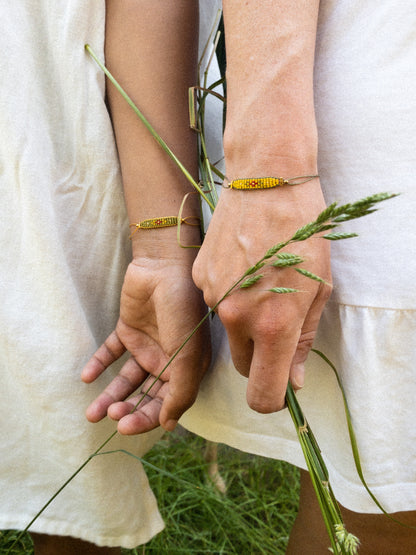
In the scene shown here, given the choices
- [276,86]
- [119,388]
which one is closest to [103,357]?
[119,388]

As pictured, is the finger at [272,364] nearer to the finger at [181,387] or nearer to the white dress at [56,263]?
the finger at [181,387]

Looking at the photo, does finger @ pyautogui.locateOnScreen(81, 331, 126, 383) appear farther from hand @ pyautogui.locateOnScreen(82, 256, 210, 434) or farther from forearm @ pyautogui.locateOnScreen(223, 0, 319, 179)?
forearm @ pyautogui.locateOnScreen(223, 0, 319, 179)

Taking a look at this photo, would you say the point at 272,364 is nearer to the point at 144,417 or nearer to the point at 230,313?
the point at 230,313

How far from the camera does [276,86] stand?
68 cm

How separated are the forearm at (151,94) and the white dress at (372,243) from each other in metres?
0.25

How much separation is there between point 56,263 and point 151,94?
331 mm

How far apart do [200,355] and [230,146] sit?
34 centimetres

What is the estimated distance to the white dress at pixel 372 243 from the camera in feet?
2.24

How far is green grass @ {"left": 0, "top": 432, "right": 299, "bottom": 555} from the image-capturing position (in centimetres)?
146

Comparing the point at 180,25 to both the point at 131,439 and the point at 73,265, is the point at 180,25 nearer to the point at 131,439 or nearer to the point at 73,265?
the point at 73,265

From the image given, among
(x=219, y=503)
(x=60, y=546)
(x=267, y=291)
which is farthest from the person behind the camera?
(x=219, y=503)

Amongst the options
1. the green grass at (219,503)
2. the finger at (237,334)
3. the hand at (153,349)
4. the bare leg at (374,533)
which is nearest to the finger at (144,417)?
the hand at (153,349)

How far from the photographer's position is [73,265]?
88 centimetres

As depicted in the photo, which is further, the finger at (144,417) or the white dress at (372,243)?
the finger at (144,417)
